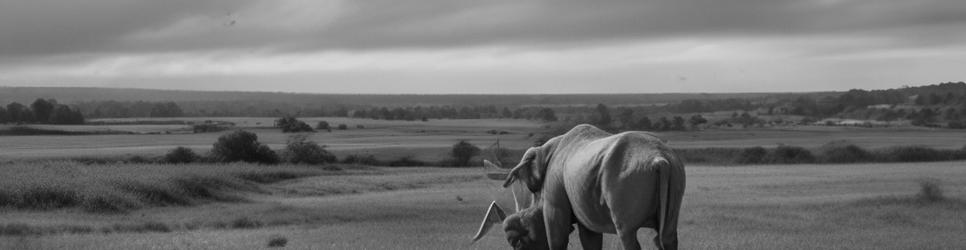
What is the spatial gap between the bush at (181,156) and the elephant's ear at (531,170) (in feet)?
141

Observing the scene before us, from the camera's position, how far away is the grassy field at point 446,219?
20.0m

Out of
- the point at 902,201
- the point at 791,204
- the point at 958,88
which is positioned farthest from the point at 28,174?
the point at 958,88

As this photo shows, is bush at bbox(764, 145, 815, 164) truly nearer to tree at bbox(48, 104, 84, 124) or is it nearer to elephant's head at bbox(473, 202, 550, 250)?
tree at bbox(48, 104, 84, 124)

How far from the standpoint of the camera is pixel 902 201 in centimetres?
2970

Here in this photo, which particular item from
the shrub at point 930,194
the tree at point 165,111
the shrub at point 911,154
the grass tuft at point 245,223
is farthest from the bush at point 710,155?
the tree at point 165,111

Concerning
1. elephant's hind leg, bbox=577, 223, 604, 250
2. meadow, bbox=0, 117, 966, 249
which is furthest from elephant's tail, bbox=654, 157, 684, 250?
meadow, bbox=0, 117, 966, 249

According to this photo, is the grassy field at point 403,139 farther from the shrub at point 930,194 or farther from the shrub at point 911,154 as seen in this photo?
the shrub at point 930,194

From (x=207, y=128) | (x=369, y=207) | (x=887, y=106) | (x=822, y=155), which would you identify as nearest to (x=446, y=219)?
(x=369, y=207)

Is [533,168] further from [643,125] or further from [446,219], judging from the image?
[643,125]

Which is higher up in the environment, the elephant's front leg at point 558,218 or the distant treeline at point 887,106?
the elephant's front leg at point 558,218

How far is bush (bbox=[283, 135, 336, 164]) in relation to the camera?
6000cm

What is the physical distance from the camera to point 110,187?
103 ft

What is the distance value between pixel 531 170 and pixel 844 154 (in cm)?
6030

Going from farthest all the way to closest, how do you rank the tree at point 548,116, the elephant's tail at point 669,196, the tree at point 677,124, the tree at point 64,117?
the tree at point 548,116, the tree at point 677,124, the tree at point 64,117, the elephant's tail at point 669,196
